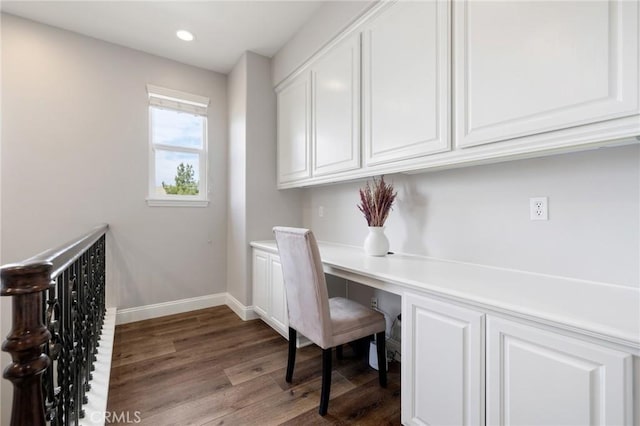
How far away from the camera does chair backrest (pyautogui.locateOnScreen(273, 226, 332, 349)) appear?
5.09 feet

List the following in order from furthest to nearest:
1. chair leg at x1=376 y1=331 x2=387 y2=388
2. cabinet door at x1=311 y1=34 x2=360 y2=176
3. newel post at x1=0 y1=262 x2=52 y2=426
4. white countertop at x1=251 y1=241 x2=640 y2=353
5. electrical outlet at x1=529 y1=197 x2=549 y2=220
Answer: cabinet door at x1=311 y1=34 x2=360 y2=176 → chair leg at x1=376 y1=331 x2=387 y2=388 → electrical outlet at x1=529 y1=197 x2=549 y2=220 → white countertop at x1=251 y1=241 x2=640 y2=353 → newel post at x1=0 y1=262 x2=52 y2=426

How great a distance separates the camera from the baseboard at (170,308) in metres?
2.91

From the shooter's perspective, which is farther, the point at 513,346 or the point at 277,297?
the point at 277,297

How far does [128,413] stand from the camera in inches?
63.7

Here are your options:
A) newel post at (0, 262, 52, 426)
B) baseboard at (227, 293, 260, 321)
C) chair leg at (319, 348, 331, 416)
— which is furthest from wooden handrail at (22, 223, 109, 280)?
baseboard at (227, 293, 260, 321)

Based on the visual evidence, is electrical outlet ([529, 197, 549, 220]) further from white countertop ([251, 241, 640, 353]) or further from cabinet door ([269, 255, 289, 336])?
cabinet door ([269, 255, 289, 336])

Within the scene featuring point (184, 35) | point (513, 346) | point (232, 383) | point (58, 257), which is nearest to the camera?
point (58, 257)

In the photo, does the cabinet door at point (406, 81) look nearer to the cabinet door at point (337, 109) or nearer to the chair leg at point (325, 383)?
the cabinet door at point (337, 109)

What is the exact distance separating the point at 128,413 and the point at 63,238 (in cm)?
189

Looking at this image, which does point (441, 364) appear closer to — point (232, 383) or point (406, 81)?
point (232, 383)

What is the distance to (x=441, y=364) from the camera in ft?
3.97

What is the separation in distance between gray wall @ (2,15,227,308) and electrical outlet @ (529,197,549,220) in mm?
3051

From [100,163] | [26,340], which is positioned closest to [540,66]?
[26,340]

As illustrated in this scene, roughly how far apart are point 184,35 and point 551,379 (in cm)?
357
